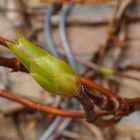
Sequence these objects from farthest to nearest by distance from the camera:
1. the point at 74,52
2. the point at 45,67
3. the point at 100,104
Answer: the point at 74,52 → the point at 100,104 → the point at 45,67

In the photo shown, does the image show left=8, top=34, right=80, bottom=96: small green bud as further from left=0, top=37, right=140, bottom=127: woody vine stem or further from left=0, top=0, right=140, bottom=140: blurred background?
left=0, top=0, right=140, bottom=140: blurred background

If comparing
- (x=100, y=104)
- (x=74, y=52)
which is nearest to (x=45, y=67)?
(x=100, y=104)

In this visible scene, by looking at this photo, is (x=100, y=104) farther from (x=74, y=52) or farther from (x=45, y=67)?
(x=74, y=52)

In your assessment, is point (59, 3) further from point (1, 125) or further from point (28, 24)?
point (1, 125)

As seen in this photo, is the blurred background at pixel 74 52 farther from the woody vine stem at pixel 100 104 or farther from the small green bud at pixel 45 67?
the small green bud at pixel 45 67

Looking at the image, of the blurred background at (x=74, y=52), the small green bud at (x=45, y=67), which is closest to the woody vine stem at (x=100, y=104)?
the small green bud at (x=45, y=67)
